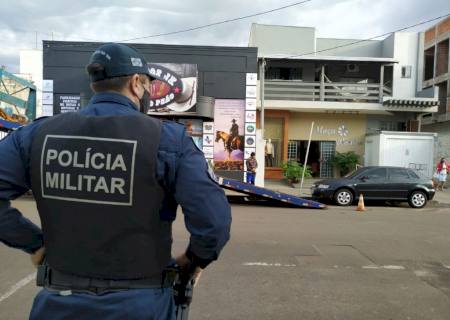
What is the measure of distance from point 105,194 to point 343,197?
1356 centimetres

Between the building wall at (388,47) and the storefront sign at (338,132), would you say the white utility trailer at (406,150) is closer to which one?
the storefront sign at (338,132)

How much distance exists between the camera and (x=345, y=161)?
22906mm

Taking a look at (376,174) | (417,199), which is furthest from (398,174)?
(417,199)

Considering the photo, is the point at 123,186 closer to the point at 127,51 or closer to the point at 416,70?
the point at 127,51

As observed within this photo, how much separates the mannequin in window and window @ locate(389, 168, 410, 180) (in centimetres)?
823

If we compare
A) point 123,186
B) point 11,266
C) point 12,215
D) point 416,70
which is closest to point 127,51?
point 123,186

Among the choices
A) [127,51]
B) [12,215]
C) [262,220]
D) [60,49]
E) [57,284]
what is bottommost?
[262,220]

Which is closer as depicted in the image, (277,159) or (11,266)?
(11,266)

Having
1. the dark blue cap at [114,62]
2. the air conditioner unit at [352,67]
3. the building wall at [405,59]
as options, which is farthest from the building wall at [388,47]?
the dark blue cap at [114,62]

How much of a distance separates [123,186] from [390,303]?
3843mm

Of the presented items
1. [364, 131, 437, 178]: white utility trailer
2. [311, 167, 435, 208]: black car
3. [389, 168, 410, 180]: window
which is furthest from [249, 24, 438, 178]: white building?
[311, 167, 435, 208]: black car

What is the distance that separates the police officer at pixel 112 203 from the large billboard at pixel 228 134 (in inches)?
704

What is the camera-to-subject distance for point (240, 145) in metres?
19.8

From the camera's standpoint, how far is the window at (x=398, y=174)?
14883mm
